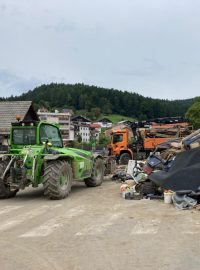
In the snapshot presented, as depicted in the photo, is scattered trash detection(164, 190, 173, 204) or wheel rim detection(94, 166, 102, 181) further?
wheel rim detection(94, 166, 102, 181)

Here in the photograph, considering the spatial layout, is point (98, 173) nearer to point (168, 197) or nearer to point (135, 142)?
point (168, 197)

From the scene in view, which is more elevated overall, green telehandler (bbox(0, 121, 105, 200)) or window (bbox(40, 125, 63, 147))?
window (bbox(40, 125, 63, 147))

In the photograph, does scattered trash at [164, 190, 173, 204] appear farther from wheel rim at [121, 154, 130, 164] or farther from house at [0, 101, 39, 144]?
house at [0, 101, 39, 144]

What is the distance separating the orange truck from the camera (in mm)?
32000

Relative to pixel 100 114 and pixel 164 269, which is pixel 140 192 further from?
pixel 100 114

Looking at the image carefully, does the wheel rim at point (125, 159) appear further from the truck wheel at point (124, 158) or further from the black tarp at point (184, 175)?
the black tarp at point (184, 175)

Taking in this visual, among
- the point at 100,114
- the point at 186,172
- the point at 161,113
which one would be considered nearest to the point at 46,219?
the point at 186,172

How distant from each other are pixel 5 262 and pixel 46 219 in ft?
11.3

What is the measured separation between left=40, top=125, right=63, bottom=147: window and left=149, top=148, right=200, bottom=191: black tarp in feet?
11.9

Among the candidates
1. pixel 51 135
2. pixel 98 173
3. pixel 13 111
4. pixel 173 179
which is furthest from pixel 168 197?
pixel 13 111

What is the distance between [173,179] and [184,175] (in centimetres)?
33

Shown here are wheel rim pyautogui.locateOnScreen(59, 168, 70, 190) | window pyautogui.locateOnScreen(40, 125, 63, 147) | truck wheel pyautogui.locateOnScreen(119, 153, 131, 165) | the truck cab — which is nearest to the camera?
wheel rim pyautogui.locateOnScreen(59, 168, 70, 190)

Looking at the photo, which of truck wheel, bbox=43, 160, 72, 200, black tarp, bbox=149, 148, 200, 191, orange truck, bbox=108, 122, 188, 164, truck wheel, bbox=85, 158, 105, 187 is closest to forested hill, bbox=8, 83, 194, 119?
orange truck, bbox=108, 122, 188, 164

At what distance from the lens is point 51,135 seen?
15.6m
